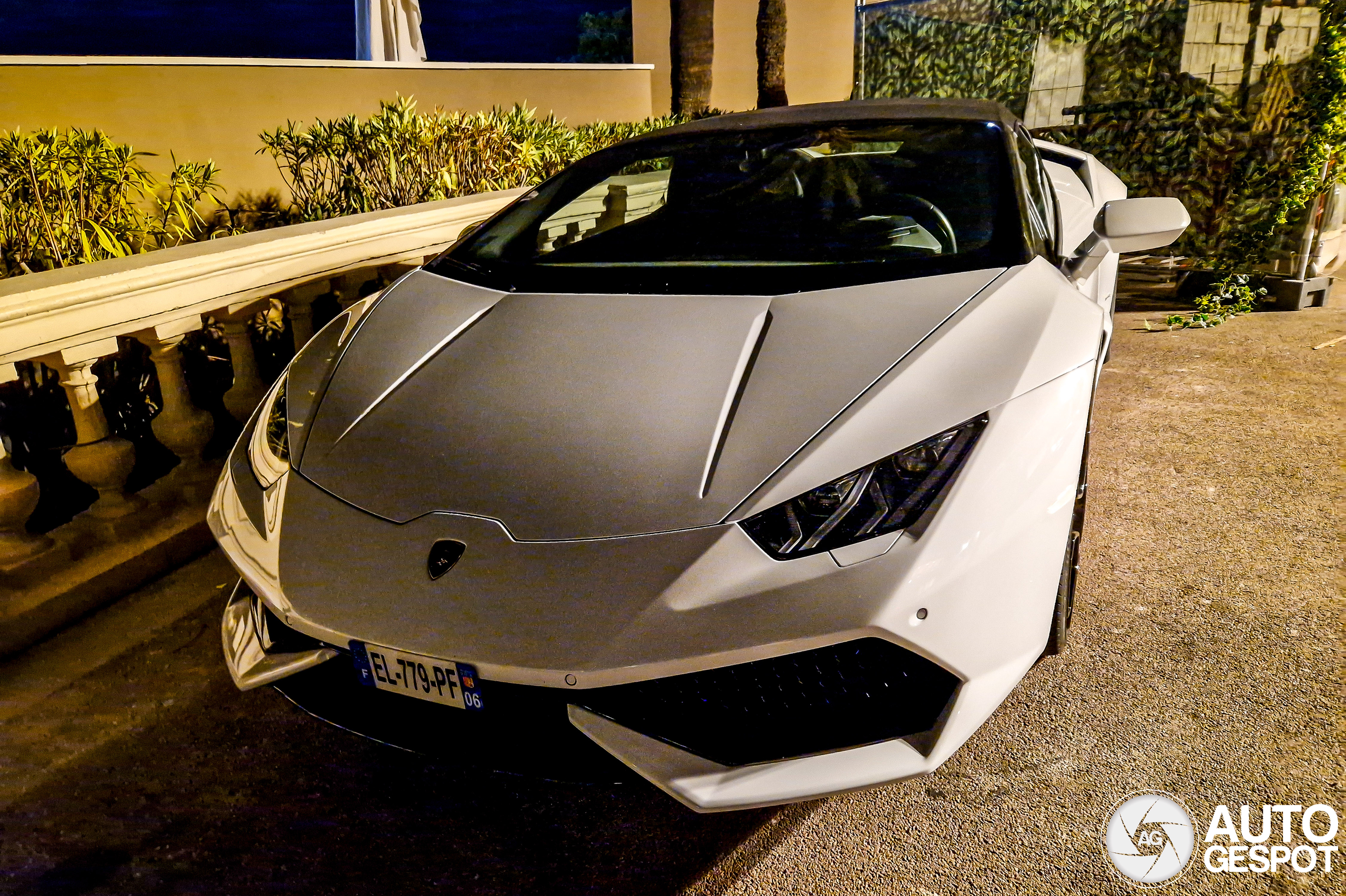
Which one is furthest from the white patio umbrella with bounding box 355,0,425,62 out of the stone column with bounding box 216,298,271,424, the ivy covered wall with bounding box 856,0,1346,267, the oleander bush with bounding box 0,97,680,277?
the stone column with bounding box 216,298,271,424

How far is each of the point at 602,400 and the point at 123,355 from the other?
2461 mm

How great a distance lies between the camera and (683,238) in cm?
253

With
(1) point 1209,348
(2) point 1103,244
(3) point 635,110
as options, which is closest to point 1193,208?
(1) point 1209,348

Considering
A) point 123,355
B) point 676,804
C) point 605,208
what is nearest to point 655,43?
point 605,208

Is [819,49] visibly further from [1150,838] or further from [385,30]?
[1150,838]

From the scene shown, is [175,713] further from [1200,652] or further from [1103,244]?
[1103,244]

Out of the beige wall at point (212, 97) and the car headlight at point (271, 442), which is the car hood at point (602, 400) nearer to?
the car headlight at point (271, 442)

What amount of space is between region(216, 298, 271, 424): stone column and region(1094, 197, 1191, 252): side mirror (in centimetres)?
267

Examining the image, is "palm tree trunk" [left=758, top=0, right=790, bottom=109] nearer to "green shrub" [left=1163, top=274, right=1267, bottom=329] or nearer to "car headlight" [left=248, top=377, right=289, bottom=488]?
"green shrub" [left=1163, top=274, right=1267, bottom=329]

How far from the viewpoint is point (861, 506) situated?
1546 mm

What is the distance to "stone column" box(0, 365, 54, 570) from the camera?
8.20 ft

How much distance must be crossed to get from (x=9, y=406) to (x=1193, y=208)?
6361 millimetres

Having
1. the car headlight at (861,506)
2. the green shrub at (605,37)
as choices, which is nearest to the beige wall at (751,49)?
the green shrub at (605,37)

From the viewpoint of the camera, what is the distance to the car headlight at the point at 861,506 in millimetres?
1518
